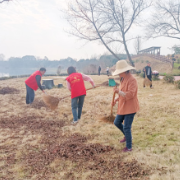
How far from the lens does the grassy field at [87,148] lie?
2434mm

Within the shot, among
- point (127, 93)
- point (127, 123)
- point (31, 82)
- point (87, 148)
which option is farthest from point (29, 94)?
point (127, 93)

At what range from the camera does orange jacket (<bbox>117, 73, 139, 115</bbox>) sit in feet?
8.48

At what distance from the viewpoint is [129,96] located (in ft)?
8.46

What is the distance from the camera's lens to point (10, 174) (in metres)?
2.52

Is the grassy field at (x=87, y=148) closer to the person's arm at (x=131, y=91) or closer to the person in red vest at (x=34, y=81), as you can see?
the person's arm at (x=131, y=91)

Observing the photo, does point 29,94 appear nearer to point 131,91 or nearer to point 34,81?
point 34,81

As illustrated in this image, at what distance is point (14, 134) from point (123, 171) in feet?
9.08

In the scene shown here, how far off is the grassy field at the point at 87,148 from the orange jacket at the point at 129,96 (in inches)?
29.9

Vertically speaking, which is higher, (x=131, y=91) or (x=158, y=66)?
(x=158, y=66)

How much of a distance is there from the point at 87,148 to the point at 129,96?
1254 millimetres

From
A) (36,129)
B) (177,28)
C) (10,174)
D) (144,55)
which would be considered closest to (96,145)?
(10,174)

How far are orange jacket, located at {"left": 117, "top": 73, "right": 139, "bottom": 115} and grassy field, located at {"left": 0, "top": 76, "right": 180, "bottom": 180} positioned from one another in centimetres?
76

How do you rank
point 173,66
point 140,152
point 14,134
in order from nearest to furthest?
1. point 140,152
2. point 14,134
3. point 173,66

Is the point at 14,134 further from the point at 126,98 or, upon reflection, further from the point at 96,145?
the point at 126,98
